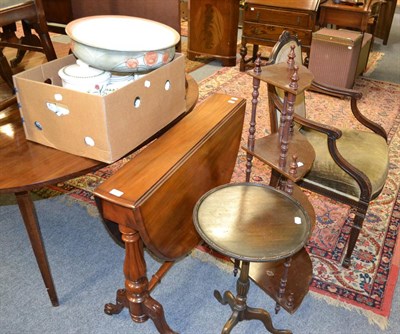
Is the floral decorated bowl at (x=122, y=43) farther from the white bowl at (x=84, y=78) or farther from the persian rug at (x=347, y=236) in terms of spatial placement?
the persian rug at (x=347, y=236)

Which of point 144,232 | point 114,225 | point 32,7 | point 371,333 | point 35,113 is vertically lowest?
point 371,333

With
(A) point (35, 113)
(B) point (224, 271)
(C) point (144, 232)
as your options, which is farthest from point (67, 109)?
(B) point (224, 271)

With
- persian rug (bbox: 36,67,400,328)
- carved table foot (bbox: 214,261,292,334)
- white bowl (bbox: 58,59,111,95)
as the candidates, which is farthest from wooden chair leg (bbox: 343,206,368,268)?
white bowl (bbox: 58,59,111,95)

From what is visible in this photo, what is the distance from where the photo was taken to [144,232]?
1.35 m

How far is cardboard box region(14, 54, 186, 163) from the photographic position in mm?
1240

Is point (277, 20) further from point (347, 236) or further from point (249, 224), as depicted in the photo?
point (249, 224)

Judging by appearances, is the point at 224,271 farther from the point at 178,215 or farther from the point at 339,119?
the point at 339,119

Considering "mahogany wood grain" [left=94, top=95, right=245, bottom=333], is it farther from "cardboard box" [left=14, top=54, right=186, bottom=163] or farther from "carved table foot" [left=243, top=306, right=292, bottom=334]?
"carved table foot" [left=243, top=306, right=292, bottom=334]

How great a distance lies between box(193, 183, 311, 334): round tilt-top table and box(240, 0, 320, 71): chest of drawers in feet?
8.96

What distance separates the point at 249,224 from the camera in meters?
1.36

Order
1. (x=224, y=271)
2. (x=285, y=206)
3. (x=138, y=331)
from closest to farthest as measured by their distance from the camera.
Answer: (x=285, y=206)
(x=138, y=331)
(x=224, y=271)

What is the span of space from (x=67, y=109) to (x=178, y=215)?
21.2 inches

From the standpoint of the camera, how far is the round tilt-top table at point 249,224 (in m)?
1.27

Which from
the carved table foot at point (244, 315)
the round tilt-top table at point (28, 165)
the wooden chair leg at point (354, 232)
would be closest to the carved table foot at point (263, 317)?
the carved table foot at point (244, 315)
